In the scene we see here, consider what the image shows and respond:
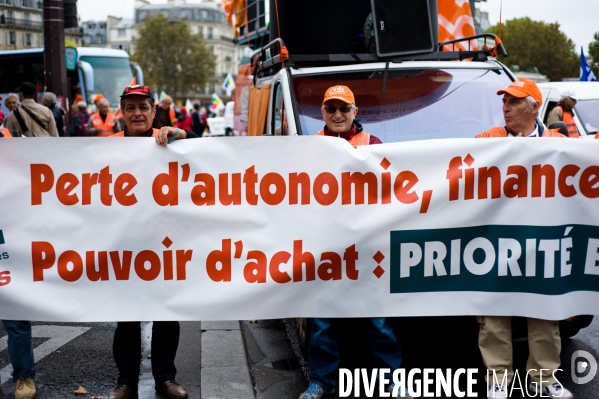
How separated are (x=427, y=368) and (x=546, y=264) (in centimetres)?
125

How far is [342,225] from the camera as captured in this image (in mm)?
4695

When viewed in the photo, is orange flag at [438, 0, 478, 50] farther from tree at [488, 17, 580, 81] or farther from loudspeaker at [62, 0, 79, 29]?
tree at [488, 17, 580, 81]

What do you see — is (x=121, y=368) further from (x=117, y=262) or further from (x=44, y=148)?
(x=44, y=148)

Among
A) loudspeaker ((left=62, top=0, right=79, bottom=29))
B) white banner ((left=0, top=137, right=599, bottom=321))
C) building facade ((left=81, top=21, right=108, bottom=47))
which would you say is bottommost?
white banner ((left=0, top=137, right=599, bottom=321))

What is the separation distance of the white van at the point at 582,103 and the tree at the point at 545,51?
5434 cm

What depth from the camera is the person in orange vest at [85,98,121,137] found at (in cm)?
1686

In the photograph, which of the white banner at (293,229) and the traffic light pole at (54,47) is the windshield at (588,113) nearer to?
the traffic light pole at (54,47)

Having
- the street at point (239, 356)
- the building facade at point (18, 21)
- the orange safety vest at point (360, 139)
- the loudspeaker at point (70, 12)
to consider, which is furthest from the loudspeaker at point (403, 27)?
the loudspeaker at point (70, 12)

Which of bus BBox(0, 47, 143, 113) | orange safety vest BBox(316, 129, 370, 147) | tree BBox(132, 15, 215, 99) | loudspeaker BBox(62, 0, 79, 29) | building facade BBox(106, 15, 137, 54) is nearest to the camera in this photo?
orange safety vest BBox(316, 129, 370, 147)

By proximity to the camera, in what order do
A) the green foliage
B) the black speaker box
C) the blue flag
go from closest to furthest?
the black speaker box
the blue flag
the green foliage

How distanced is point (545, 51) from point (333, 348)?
224 ft

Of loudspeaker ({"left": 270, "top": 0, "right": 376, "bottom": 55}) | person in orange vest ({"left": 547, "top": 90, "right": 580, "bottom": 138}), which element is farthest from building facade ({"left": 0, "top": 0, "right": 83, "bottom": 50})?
person in orange vest ({"left": 547, "top": 90, "right": 580, "bottom": 138})

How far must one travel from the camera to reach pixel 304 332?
5.67 meters

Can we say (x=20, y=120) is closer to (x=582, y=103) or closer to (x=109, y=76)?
(x=582, y=103)
